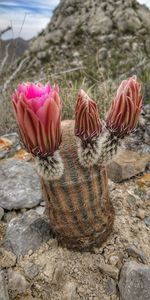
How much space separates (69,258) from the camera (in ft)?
8.12

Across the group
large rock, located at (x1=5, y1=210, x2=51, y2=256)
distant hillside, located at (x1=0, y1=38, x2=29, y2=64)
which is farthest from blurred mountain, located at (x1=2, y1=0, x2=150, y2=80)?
large rock, located at (x1=5, y1=210, x2=51, y2=256)

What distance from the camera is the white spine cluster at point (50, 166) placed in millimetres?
2016

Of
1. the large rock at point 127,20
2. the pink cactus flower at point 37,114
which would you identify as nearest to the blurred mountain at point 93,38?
the large rock at point 127,20

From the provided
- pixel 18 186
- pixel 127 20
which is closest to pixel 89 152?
pixel 18 186

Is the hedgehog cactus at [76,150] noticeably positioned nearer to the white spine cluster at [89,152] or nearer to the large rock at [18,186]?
the white spine cluster at [89,152]

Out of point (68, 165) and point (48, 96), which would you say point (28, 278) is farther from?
point (48, 96)

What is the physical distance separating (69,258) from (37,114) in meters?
1.05

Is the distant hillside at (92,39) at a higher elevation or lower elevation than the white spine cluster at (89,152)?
lower

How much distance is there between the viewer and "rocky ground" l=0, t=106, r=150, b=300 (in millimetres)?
2352

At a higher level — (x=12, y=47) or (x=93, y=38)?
(x=12, y=47)

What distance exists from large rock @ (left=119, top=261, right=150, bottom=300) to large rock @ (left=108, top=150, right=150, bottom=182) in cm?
91

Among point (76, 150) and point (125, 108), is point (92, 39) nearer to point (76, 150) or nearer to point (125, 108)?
point (76, 150)

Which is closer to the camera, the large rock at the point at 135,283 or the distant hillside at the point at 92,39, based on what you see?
the large rock at the point at 135,283

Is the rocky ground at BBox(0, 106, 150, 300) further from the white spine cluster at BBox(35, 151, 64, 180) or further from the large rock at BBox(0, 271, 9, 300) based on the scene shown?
the white spine cluster at BBox(35, 151, 64, 180)
